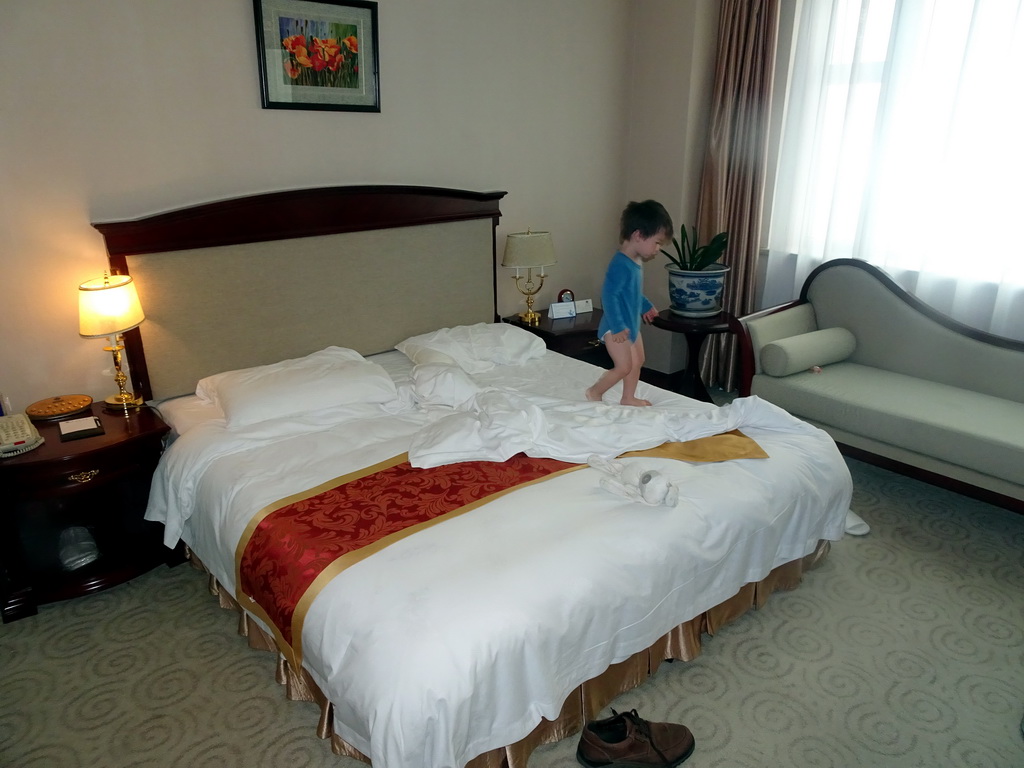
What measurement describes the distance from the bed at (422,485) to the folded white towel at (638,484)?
2 centimetres

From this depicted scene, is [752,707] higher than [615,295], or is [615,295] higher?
[615,295]

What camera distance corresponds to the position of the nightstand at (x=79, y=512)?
2.48 metres

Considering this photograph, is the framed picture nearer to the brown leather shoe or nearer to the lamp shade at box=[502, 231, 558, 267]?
the lamp shade at box=[502, 231, 558, 267]

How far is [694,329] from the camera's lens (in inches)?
158

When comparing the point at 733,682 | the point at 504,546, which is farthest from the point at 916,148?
the point at 504,546

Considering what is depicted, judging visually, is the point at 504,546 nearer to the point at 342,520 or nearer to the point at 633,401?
the point at 342,520

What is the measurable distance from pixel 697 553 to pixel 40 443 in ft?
7.67

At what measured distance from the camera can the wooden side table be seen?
4.01 m

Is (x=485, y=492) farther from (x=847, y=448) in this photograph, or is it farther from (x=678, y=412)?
(x=847, y=448)

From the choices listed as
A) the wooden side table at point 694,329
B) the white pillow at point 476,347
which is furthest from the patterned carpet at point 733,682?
the wooden side table at point 694,329

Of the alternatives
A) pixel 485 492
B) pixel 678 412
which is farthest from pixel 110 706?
pixel 678 412

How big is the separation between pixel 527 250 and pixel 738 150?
1.52 m

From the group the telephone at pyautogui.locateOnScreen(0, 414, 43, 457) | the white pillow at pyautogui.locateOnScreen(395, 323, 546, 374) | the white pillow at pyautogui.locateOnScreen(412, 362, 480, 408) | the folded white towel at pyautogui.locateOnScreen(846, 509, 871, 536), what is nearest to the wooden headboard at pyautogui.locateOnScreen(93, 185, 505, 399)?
the white pillow at pyautogui.locateOnScreen(395, 323, 546, 374)

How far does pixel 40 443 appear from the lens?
253 centimetres
